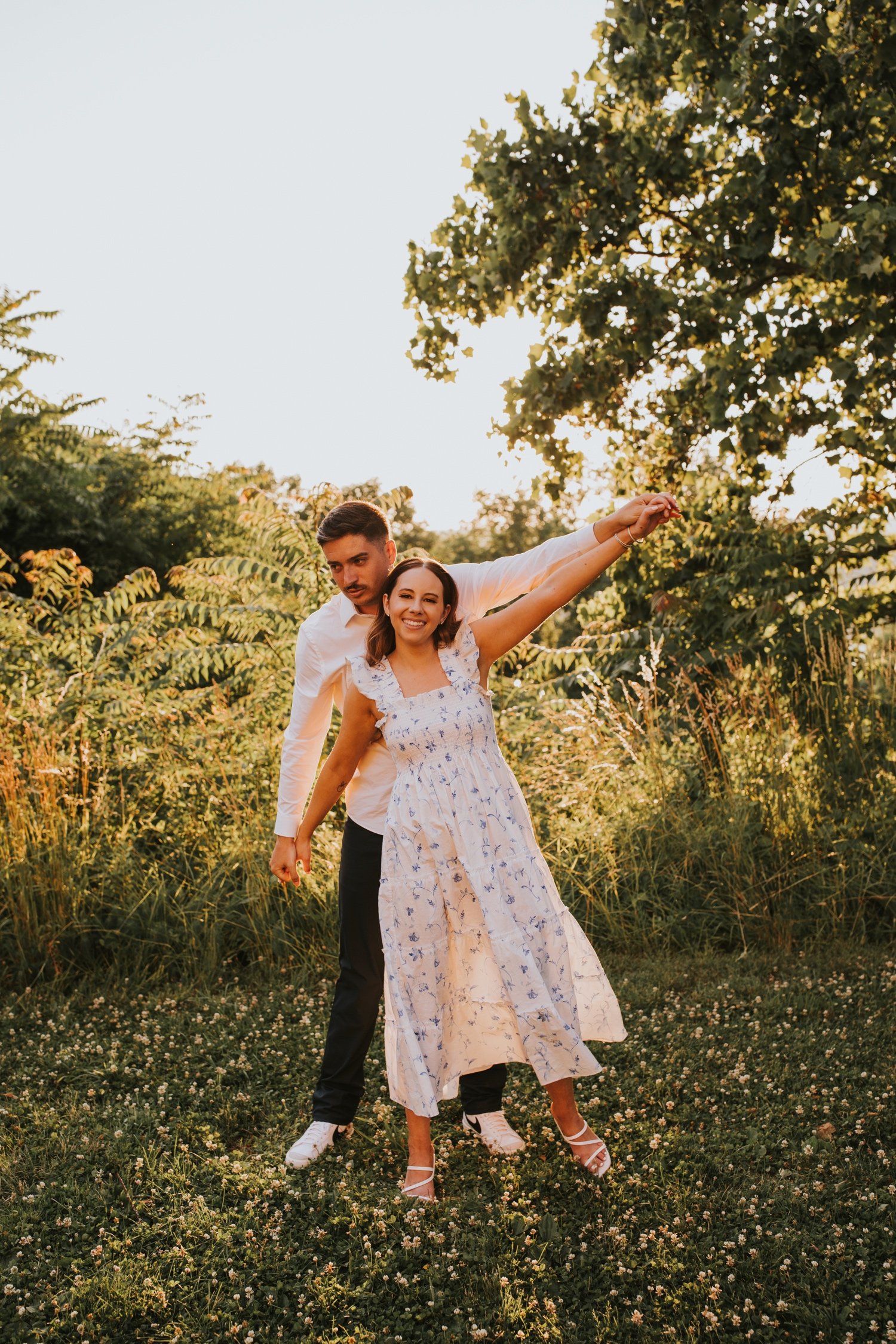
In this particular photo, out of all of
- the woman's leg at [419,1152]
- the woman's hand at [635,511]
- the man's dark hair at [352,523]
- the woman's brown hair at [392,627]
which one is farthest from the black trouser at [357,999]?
the woman's hand at [635,511]

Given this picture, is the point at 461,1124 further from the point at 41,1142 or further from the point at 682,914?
the point at 682,914

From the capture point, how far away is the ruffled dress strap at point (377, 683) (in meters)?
3.61

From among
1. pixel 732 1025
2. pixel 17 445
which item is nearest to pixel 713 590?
pixel 732 1025

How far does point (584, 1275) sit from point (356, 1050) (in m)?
1.21

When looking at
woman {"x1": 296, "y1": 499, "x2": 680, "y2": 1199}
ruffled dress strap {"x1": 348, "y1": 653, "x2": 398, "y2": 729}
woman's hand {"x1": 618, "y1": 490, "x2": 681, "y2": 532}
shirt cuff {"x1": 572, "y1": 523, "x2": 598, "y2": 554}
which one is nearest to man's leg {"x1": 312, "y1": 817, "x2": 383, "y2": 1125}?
woman {"x1": 296, "y1": 499, "x2": 680, "y2": 1199}

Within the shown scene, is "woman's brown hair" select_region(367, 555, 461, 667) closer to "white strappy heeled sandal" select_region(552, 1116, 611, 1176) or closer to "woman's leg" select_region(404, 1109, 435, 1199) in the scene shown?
"woman's leg" select_region(404, 1109, 435, 1199)

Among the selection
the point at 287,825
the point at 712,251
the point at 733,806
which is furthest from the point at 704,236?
the point at 287,825

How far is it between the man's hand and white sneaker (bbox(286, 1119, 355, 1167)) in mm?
975

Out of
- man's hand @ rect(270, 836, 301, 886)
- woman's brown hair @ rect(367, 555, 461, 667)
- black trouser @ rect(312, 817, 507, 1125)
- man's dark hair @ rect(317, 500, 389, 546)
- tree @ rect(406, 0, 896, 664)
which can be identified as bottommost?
black trouser @ rect(312, 817, 507, 1125)

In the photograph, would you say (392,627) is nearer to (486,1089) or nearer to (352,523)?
(352,523)

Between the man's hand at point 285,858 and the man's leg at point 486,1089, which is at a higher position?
the man's hand at point 285,858

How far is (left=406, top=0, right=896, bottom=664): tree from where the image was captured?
6.40m

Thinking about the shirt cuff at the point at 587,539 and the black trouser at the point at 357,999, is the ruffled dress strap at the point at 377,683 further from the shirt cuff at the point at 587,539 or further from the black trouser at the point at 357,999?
the shirt cuff at the point at 587,539

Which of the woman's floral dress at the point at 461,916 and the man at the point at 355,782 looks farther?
the man at the point at 355,782
